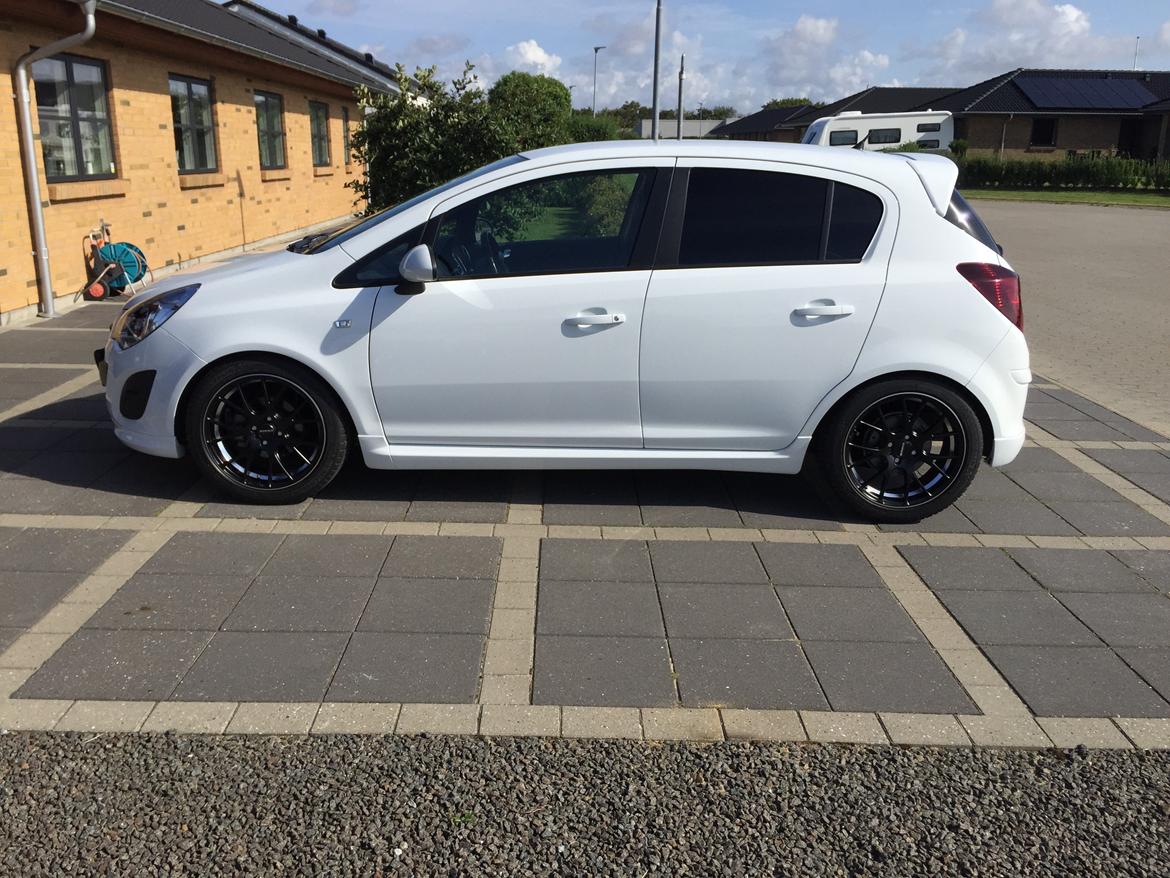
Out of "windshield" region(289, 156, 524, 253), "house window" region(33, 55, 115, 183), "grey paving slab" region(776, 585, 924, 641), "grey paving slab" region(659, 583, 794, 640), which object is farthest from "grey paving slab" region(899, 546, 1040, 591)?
"house window" region(33, 55, 115, 183)

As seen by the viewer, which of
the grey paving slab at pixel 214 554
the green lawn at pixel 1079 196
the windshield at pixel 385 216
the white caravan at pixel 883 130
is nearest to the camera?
the grey paving slab at pixel 214 554

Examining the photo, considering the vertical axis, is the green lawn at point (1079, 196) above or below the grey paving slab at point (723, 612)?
above

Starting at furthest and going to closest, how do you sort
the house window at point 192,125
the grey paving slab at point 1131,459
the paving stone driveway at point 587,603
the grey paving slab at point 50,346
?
the house window at point 192,125 → the grey paving slab at point 50,346 → the grey paving slab at point 1131,459 → the paving stone driveway at point 587,603

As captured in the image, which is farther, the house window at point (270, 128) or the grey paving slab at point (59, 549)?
the house window at point (270, 128)

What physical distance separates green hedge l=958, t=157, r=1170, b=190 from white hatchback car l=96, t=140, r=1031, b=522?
44793 mm

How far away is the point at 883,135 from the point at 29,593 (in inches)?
1311

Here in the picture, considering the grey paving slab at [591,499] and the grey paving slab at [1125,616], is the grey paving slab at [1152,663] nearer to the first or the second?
the grey paving slab at [1125,616]

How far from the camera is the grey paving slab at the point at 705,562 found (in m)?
4.37

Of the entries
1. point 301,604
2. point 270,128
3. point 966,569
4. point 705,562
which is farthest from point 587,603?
point 270,128

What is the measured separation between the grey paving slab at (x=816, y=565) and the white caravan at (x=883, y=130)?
2325 cm

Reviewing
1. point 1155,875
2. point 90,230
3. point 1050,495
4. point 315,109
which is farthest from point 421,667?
point 315,109

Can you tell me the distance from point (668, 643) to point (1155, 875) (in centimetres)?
169

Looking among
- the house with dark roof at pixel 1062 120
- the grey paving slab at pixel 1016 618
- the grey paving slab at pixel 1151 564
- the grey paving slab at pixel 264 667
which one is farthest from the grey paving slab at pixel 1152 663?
the house with dark roof at pixel 1062 120

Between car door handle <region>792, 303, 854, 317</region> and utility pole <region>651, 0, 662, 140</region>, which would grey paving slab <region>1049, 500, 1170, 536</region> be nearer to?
car door handle <region>792, 303, 854, 317</region>
